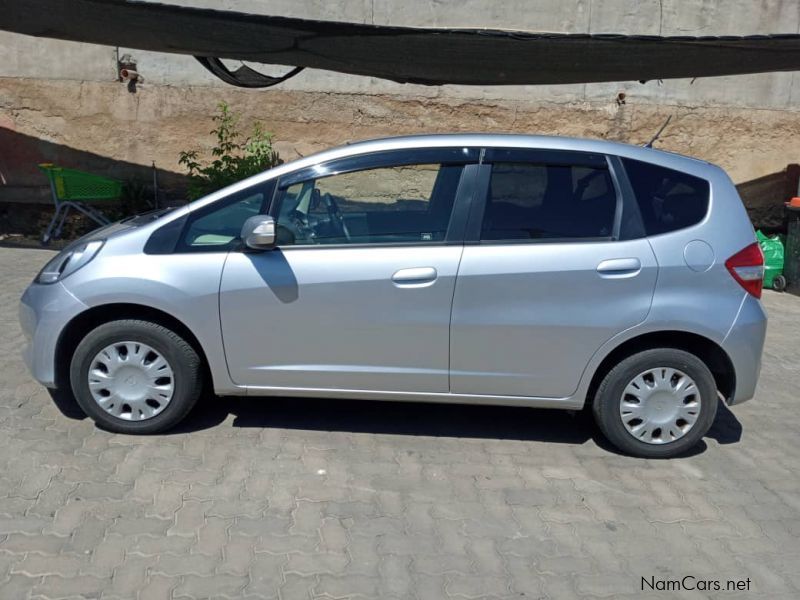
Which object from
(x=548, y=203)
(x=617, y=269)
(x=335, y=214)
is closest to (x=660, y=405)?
(x=617, y=269)

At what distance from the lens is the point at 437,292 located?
12.8ft

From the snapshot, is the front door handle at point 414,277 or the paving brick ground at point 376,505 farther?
the front door handle at point 414,277

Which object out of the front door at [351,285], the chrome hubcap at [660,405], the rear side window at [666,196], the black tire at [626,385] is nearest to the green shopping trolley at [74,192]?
the front door at [351,285]

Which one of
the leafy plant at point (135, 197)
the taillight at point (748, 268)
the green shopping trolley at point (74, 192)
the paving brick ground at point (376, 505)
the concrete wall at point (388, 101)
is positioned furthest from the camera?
the leafy plant at point (135, 197)

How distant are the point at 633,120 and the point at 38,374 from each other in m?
7.90

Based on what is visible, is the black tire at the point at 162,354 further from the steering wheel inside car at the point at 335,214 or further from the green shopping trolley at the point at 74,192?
the green shopping trolley at the point at 74,192

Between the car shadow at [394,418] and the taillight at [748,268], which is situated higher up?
the taillight at [748,268]

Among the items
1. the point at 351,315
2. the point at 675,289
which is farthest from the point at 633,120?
the point at 351,315

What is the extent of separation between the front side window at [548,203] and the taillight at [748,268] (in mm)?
686

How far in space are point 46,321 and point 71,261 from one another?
359 mm

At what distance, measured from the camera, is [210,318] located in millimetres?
3965

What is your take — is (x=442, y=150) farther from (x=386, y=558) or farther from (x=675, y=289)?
(x=386, y=558)

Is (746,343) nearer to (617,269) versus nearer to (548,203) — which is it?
(617,269)

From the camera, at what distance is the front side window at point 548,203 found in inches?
158
